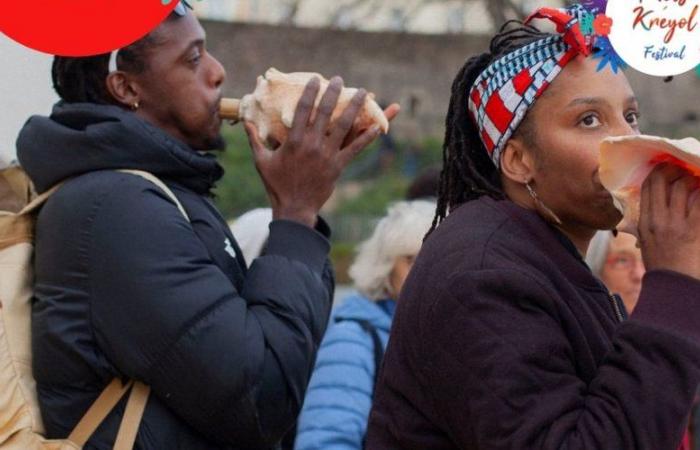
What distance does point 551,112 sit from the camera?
88.6 inches

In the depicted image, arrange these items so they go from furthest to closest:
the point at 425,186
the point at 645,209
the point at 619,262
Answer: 1. the point at 425,186
2. the point at 619,262
3. the point at 645,209

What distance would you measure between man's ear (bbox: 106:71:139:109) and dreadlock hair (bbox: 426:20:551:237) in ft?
2.61

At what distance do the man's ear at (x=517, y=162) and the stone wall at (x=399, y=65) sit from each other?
927cm

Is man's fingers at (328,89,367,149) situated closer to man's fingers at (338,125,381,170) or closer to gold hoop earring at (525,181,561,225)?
man's fingers at (338,125,381,170)

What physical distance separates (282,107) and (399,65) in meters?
9.91

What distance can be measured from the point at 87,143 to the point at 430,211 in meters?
1.97

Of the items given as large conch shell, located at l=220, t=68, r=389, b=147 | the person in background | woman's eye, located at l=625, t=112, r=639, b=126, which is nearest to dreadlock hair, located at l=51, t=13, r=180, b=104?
large conch shell, located at l=220, t=68, r=389, b=147

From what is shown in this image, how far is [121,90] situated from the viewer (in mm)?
2945

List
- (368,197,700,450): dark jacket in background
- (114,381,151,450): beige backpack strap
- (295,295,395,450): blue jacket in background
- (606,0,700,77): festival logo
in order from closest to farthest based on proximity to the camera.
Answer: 1. (368,197,700,450): dark jacket in background
2. (606,0,700,77): festival logo
3. (114,381,151,450): beige backpack strap
4. (295,295,395,450): blue jacket in background

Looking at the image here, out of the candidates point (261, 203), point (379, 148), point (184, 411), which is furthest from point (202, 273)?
point (379, 148)

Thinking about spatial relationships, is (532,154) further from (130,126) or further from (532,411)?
(130,126)

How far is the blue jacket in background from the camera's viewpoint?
12.7ft

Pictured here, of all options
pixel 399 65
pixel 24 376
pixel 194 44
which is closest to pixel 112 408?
pixel 24 376

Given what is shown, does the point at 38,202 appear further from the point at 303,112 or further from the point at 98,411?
the point at 303,112
